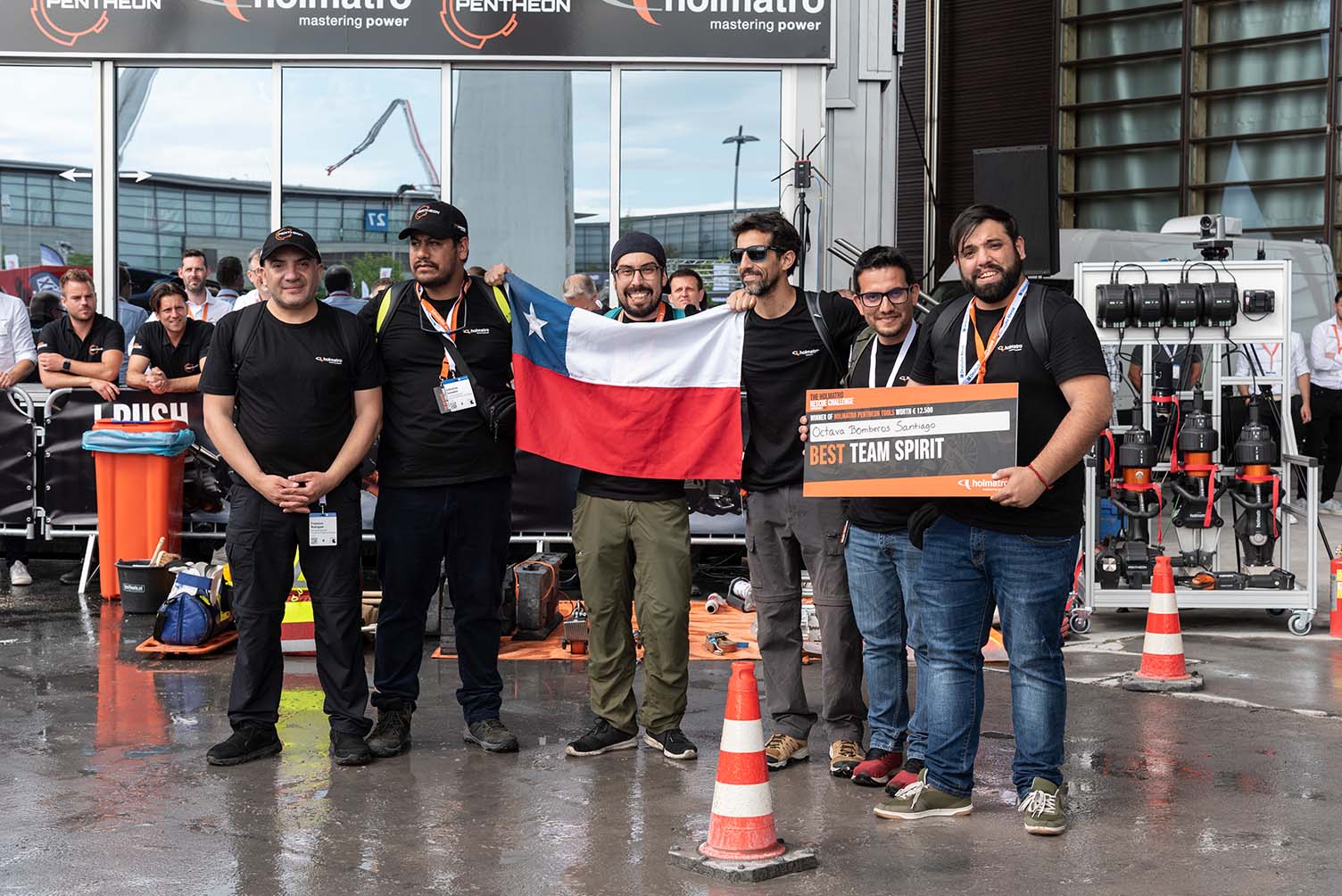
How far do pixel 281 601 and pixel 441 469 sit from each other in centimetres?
90

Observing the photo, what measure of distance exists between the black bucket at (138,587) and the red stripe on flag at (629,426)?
14.7 ft

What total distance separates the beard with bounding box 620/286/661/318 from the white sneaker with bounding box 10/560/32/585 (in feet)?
22.2

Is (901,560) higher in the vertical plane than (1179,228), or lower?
lower

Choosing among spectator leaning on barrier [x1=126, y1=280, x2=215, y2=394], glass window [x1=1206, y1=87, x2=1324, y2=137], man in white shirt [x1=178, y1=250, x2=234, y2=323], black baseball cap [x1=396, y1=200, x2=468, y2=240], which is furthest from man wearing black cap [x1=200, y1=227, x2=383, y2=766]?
glass window [x1=1206, y1=87, x2=1324, y2=137]

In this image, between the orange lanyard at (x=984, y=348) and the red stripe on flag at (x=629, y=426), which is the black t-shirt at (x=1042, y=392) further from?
the red stripe on flag at (x=629, y=426)

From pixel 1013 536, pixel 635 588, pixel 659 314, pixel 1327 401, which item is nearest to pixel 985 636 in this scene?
pixel 1013 536

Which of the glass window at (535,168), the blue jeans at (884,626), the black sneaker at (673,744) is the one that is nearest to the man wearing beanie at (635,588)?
the black sneaker at (673,744)

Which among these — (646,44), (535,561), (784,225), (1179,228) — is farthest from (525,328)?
(1179,228)

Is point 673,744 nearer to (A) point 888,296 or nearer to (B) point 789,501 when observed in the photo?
(B) point 789,501

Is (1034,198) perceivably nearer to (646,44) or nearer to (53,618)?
(646,44)

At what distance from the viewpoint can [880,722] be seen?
19.8 feet

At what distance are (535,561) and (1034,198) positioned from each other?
462 cm

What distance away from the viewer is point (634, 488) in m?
6.42

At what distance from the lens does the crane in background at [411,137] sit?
13594 millimetres
